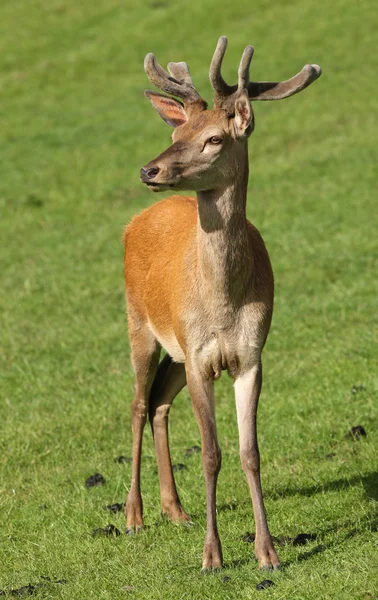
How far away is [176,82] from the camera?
259 inches

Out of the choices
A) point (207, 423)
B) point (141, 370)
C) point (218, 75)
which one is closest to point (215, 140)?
point (218, 75)

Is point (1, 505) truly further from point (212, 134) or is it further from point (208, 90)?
point (208, 90)

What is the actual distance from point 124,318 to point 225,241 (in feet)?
21.0

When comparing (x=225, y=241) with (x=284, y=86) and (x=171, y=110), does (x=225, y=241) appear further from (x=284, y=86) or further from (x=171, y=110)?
(x=171, y=110)

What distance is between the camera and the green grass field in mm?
6453

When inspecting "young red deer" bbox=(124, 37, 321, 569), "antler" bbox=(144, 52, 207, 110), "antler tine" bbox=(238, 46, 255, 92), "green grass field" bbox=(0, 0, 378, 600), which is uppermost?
"antler tine" bbox=(238, 46, 255, 92)

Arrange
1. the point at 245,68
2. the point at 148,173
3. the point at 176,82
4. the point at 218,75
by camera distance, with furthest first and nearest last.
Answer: the point at 176,82 → the point at 218,75 → the point at 245,68 → the point at 148,173

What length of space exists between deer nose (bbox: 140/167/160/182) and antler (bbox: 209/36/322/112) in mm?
644

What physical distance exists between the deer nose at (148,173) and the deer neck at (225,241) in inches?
18.7

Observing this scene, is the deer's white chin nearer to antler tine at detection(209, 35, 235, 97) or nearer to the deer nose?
the deer nose

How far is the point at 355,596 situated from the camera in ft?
17.2

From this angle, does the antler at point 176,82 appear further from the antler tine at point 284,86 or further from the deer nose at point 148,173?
the deer nose at point 148,173

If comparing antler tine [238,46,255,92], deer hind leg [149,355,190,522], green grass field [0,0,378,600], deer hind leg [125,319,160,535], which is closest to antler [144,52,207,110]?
antler tine [238,46,255,92]

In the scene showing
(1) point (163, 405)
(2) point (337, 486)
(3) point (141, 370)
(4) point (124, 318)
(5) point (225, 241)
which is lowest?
(4) point (124, 318)
